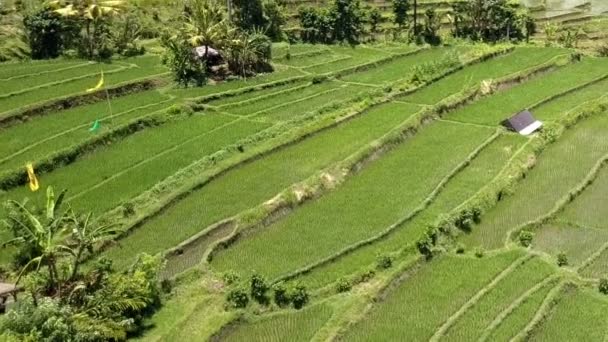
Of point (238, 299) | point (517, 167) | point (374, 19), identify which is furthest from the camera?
point (374, 19)

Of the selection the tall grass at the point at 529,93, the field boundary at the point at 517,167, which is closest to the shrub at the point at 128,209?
the field boundary at the point at 517,167

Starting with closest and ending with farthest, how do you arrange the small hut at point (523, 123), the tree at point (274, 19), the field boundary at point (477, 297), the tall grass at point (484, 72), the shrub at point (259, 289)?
1. the field boundary at point (477, 297)
2. the shrub at point (259, 289)
3. the small hut at point (523, 123)
4. the tall grass at point (484, 72)
5. the tree at point (274, 19)

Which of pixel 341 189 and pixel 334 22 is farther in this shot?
pixel 334 22

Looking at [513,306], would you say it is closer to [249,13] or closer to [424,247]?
[424,247]

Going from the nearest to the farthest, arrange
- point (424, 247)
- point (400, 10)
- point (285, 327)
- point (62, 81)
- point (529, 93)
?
1. point (285, 327)
2. point (424, 247)
3. point (62, 81)
4. point (529, 93)
5. point (400, 10)

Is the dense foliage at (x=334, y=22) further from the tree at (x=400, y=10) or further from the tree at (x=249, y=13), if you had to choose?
the tree at (x=249, y=13)

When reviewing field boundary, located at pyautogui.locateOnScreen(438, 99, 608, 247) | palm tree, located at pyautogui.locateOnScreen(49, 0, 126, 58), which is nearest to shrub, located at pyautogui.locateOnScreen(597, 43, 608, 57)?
field boundary, located at pyautogui.locateOnScreen(438, 99, 608, 247)

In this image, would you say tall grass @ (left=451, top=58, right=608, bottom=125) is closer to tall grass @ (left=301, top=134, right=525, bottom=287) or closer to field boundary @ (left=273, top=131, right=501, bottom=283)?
tall grass @ (left=301, top=134, right=525, bottom=287)

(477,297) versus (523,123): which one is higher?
(523,123)

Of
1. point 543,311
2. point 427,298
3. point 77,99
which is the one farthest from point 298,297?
point 77,99
